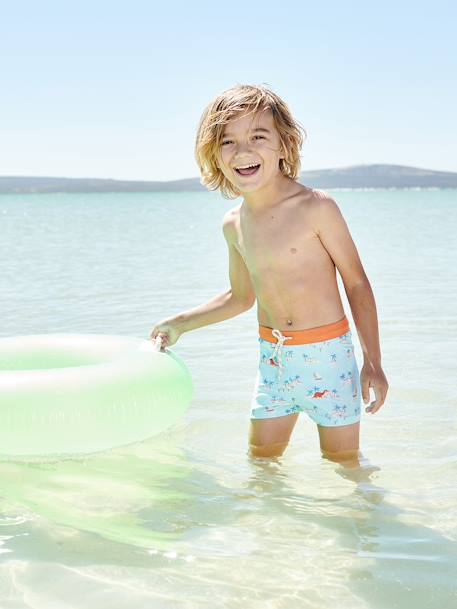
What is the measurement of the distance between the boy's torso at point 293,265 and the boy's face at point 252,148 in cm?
12

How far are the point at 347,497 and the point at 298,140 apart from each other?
129cm

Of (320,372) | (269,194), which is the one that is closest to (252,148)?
(269,194)

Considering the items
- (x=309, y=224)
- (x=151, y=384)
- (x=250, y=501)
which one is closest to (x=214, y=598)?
(x=250, y=501)

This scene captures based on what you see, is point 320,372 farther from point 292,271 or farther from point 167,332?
point 167,332

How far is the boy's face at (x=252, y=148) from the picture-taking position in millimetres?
2934

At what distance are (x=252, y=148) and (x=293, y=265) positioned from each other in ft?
1.41

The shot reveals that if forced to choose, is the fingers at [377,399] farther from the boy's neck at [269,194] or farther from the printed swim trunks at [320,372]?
the boy's neck at [269,194]

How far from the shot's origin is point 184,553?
2.54m

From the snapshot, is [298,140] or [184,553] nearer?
[184,553]

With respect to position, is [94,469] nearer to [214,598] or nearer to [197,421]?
[197,421]

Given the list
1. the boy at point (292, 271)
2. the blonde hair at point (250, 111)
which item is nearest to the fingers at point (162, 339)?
the boy at point (292, 271)

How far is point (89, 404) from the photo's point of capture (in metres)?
2.90

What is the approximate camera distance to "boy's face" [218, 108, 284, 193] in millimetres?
2934

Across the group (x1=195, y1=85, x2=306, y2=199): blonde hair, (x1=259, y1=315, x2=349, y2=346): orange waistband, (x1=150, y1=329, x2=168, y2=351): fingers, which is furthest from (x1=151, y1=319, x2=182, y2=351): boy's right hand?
(x1=195, y1=85, x2=306, y2=199): blonde hair
